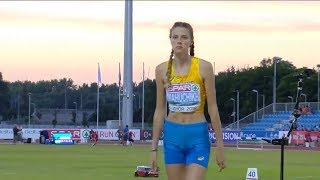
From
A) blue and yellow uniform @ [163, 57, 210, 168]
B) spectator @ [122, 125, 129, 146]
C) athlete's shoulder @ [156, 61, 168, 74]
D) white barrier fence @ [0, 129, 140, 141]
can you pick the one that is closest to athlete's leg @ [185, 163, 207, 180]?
blue and yellow uniform @ [163, 57, 210, 168]

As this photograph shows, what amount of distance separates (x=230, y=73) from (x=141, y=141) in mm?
94816

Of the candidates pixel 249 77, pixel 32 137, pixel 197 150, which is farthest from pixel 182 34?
pixel 249 77

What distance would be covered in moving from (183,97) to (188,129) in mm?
348

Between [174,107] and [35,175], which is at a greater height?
[174,107]

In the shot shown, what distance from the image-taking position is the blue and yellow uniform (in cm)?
912

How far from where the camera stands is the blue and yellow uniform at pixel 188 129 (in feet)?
29.9

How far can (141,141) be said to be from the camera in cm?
8156

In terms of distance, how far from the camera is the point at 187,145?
9125 mm

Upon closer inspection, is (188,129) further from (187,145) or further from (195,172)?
(195,172)

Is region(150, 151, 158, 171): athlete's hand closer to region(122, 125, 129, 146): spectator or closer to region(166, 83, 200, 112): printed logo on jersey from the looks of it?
region(166, 83, 200, 112): printed logo on jersey

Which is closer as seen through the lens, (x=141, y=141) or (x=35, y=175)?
(x=35, y=175)

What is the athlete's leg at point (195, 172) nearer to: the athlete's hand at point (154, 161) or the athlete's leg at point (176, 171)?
the athlete's leg at point (176, 171)

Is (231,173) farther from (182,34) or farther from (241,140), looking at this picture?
(241,140)

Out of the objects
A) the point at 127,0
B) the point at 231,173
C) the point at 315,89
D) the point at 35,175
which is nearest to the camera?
the point at 35,175
